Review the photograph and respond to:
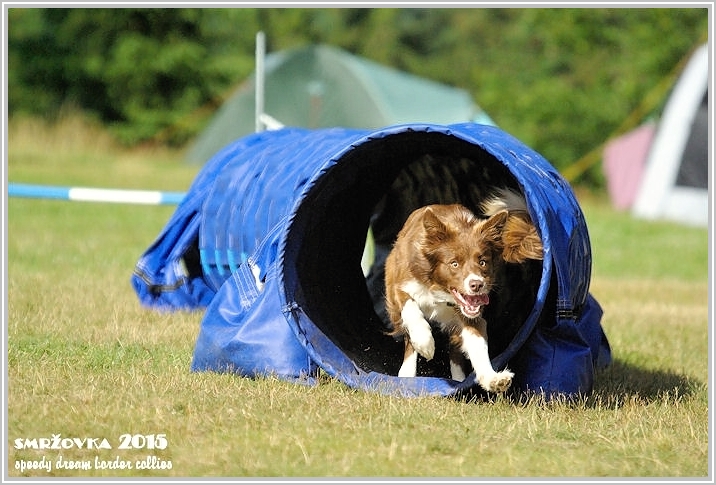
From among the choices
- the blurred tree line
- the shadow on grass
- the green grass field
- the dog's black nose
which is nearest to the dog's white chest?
the dog's black nose

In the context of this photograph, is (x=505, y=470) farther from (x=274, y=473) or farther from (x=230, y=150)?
(x=230, y=150)

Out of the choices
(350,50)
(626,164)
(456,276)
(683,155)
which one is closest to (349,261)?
(456,276)

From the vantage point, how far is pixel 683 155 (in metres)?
20.2

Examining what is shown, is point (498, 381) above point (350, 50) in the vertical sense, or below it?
above

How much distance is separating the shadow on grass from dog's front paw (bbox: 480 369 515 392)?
880 mm

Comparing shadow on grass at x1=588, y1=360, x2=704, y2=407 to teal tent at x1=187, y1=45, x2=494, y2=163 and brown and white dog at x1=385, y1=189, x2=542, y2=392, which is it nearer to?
brown and white dog at x1=385, y1=189, x2=542, y2=392

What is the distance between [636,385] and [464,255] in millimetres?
1948

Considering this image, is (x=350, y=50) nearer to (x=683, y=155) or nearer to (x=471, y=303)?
(x=683, y=155)

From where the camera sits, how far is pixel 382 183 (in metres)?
8.45

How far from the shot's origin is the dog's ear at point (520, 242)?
6.54 meters

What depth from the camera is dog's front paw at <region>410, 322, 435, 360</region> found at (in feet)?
21.1

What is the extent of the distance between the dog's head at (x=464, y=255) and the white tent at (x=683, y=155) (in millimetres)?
14473

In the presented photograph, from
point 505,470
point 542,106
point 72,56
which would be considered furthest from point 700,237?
point 72,56

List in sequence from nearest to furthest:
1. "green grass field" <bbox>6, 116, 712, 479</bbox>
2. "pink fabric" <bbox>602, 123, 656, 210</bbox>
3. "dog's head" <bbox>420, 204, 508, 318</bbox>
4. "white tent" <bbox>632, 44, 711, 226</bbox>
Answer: "green grass field" <bbox>6, 116, 712, 479</bbox> → "dog's head" <bbox>420, 204, 508, 318</bbox> → "white tent" <bbox>632, 44, 711, 226</bbox> → "pink fabric" <bbox>602, 123, 656, 210</bbox>
